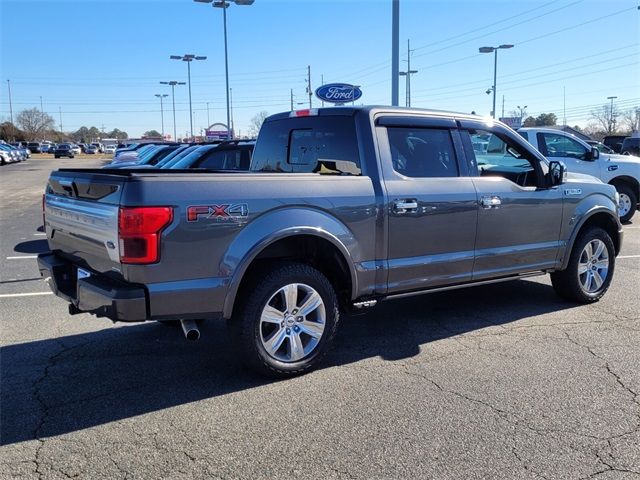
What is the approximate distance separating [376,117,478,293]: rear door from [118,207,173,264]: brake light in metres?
1.85

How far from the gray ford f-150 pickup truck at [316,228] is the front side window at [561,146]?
5.65 m

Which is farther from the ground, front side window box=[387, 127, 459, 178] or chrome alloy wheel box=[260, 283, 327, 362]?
front side window box=[387, 127, 459, 178]

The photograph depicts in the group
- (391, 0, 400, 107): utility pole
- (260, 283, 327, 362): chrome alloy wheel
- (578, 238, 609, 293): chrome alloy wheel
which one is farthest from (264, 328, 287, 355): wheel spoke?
(391, 0, 400, 107): utility pole

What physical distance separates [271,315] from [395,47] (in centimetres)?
1108

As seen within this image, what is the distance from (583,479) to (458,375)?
1.39 m

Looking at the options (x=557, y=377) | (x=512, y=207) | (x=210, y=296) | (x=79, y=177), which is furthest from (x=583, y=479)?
(x=79, y=177)

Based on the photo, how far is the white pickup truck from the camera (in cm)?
1144

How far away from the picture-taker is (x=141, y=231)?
3.51m

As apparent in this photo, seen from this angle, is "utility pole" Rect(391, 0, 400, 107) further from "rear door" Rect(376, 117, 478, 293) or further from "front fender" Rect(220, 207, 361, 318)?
"front fender" Rect(220, 207, 361, 318)

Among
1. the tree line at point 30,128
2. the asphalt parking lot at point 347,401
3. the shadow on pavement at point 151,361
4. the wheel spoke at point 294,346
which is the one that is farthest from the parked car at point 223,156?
the tree line at point 30,128

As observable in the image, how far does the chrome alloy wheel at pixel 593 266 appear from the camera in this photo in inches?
242

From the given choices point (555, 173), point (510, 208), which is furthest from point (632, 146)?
point (510, 208)

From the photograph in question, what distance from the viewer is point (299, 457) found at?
10.3 ft

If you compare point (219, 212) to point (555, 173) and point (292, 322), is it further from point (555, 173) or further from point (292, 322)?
point (555, 173)
